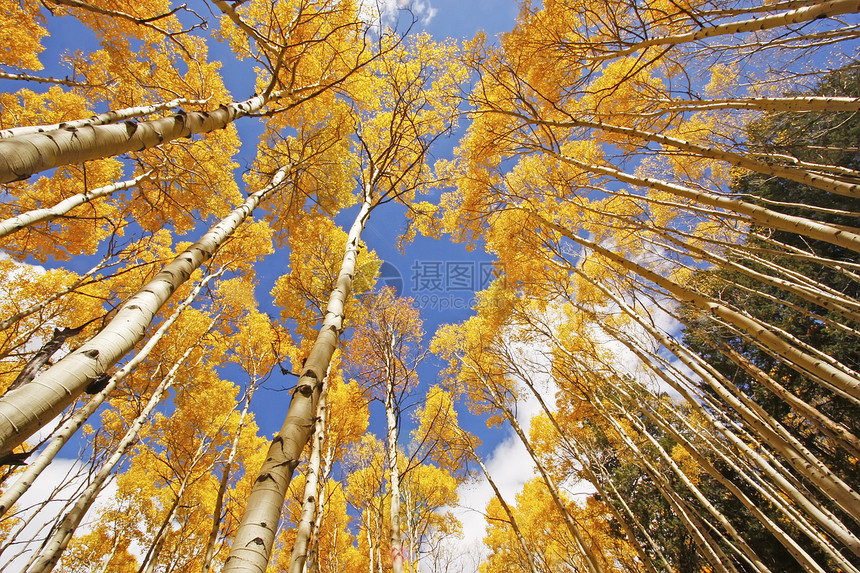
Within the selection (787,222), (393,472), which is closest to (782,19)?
(787,222)

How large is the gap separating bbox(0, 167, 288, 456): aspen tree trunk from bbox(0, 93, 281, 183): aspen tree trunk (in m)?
0.72

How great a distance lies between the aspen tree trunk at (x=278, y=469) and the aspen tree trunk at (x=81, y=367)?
82cm

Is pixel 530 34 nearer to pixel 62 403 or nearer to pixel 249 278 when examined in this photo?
pixel 62 403

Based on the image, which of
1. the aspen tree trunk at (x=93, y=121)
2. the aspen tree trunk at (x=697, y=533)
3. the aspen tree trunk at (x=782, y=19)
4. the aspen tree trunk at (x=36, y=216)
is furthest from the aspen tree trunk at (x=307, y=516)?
the aspen tree trunk at (x=782, y=19)

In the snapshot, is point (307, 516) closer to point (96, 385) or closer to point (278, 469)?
point (278, 469)

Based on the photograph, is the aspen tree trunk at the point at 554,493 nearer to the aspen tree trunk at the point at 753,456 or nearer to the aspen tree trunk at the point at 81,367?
the aspen tree trunk at the point at 753,456

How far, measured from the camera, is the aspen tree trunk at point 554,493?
3962 mm

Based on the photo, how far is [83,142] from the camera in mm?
1632

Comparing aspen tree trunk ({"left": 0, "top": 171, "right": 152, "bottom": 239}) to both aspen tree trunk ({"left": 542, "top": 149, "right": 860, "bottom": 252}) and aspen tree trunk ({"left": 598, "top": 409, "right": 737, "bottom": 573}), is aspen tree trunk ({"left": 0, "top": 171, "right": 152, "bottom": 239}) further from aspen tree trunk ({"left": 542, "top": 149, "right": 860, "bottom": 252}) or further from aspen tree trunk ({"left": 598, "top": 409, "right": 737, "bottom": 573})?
aspen tree trunk ({"left": 598, "top": 409, "right": 737, "bottom": 573})

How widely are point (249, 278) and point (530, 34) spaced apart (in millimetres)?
7498

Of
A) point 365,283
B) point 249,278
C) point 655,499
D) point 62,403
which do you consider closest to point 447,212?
point 365,283

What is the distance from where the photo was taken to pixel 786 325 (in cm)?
713

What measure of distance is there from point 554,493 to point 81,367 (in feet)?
17.8

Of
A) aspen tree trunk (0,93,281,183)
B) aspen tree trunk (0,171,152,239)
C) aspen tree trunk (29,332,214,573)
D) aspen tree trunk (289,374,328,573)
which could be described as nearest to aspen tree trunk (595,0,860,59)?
aspen tree trunk (0,93,281,183)
